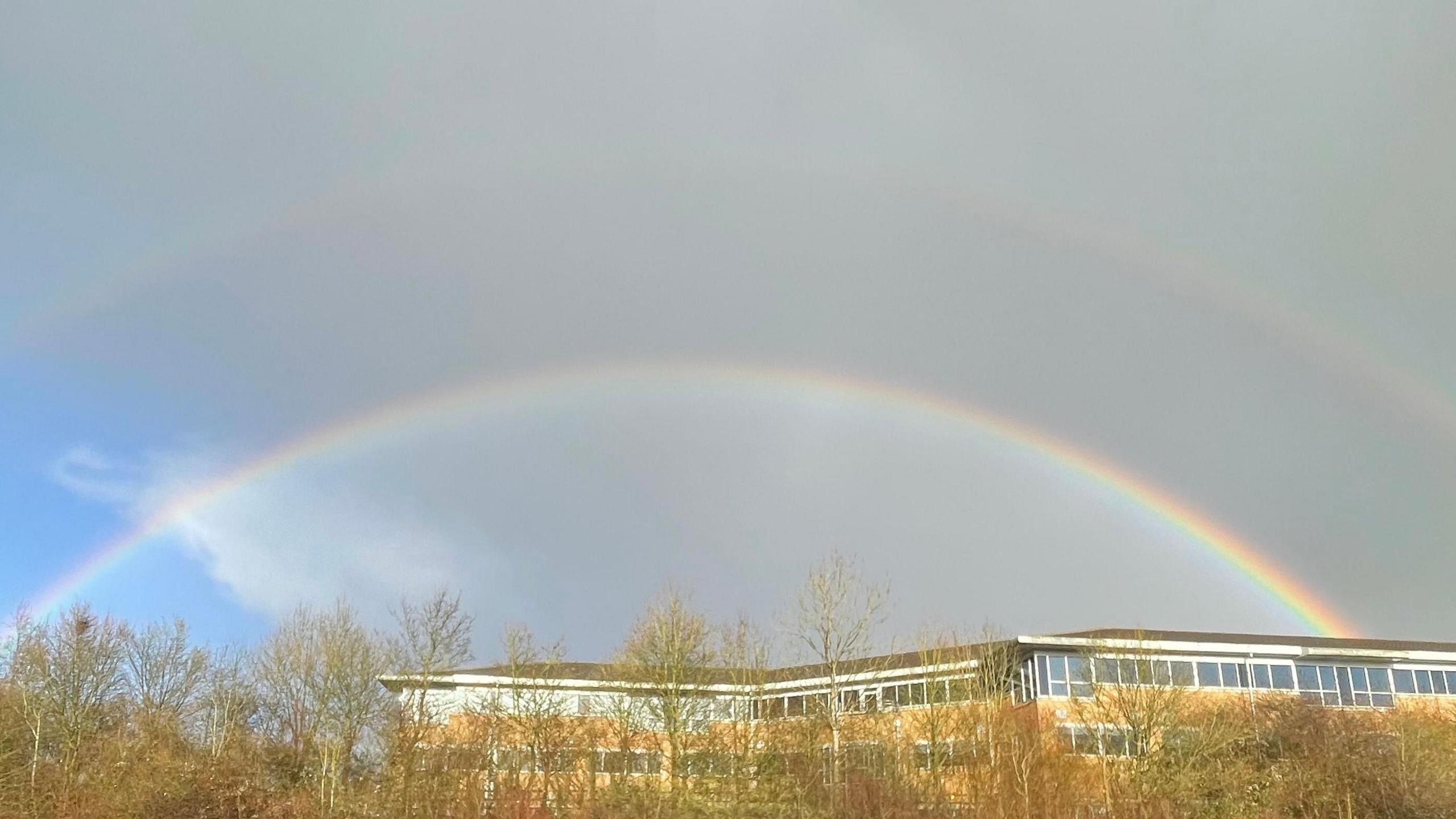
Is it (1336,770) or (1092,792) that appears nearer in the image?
(1092,792)

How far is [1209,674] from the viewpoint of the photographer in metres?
60.6

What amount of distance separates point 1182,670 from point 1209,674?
2.43 meters

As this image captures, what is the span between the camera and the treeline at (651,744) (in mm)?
24641

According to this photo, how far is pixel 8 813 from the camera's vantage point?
86.3 feet

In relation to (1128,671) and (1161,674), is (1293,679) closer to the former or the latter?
(1161,674)

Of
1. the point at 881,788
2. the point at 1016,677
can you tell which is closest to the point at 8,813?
the point at 881,788

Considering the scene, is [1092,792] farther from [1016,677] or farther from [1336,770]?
[1016,677]

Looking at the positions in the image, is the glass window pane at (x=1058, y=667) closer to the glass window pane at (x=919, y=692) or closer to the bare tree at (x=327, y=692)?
the glass window pane at (x=919, y=692)

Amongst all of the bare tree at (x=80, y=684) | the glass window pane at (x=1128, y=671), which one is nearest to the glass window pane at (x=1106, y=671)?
the glass window pane at (x=1128, y=671)

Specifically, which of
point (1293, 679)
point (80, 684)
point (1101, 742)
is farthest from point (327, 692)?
point (1293, 679)

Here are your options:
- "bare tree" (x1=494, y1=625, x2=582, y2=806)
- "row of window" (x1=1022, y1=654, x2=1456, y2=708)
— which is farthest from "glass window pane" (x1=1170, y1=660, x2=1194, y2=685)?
"bare tree" (x1=494, y1=625, x2=582, y2=806)

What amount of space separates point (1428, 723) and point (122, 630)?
61.6m

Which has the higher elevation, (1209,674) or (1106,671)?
(1209,674)

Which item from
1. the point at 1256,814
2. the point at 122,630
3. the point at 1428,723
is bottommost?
the point at 1256,814
